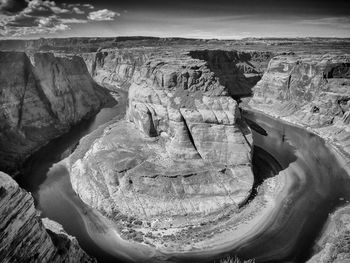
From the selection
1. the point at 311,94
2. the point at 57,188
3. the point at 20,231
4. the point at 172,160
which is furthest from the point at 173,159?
the point at 311,94

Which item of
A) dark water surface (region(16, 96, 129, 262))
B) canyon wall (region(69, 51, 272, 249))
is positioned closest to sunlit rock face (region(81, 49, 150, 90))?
dark water surface (region(16, 96, 129, 262))

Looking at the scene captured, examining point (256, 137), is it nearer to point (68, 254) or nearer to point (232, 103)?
point (232, 103)

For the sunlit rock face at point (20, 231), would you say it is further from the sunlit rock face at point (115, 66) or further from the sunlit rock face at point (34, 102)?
the sunlit rock face at point (115, 66)

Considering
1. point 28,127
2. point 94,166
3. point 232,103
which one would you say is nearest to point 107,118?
point 28,127

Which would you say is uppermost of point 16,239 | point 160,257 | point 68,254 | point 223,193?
point 16,239

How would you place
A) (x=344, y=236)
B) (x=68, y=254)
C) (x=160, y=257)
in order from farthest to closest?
(x=160, y=257)
(x=344, y=236)
(x=68, y=254)

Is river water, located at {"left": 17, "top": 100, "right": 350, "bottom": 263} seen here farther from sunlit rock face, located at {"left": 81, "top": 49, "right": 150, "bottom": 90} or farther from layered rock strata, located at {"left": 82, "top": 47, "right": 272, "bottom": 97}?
sunlit rock face, located at {"left": 81, "top": 49, "right": 150, "bottom": 90}
